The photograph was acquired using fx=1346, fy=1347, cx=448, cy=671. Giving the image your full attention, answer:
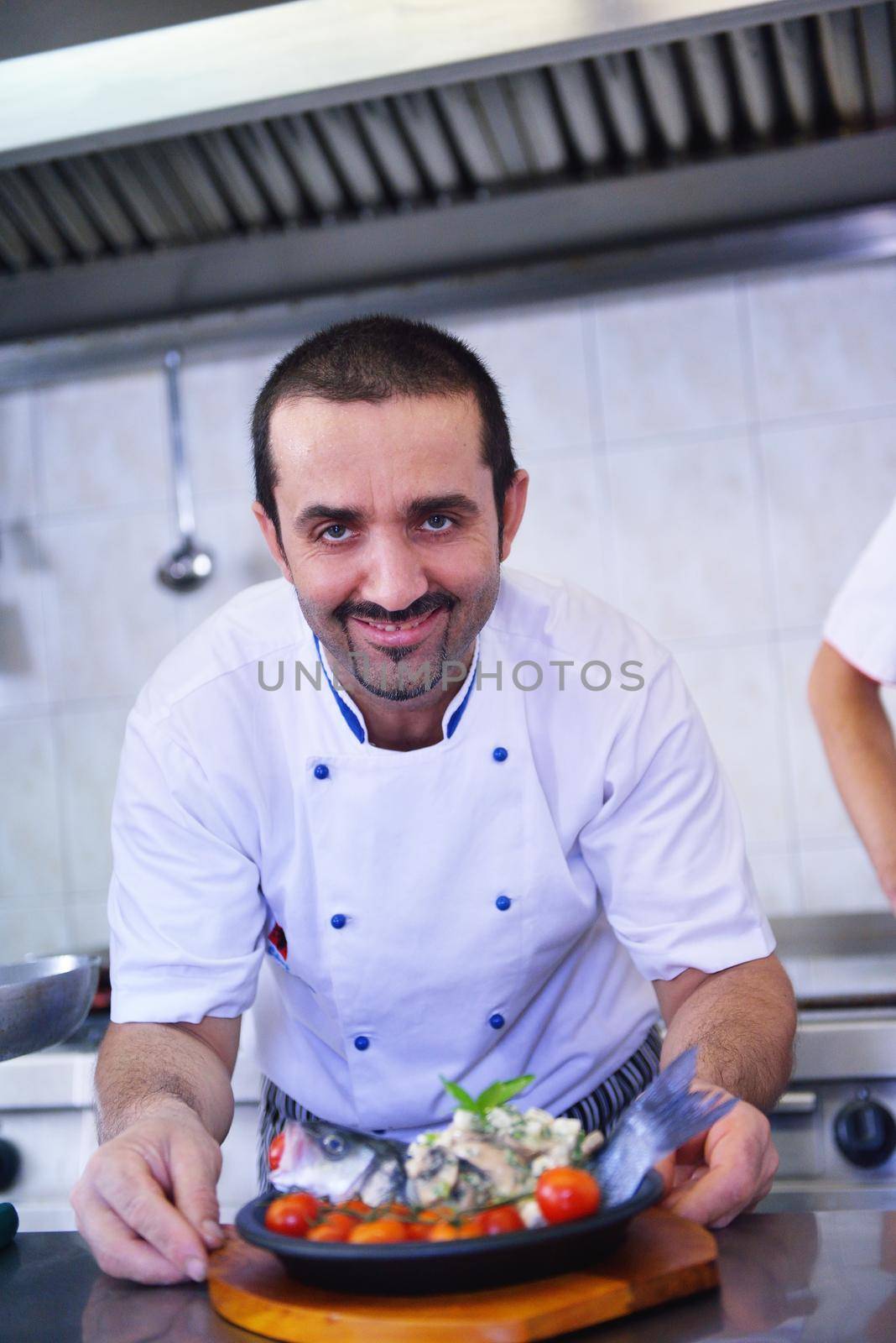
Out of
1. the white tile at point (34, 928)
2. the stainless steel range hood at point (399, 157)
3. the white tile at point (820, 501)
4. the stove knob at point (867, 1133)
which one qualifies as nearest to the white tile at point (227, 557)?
the stainless steel range hood at point (399, 157)

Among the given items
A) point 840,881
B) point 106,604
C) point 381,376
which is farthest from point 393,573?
point 106,604

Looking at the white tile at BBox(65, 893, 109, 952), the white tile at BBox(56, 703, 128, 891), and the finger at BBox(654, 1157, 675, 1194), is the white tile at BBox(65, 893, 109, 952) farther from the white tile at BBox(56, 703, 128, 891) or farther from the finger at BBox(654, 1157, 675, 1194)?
the finger at BBox(654, 1157, 675, 1194)

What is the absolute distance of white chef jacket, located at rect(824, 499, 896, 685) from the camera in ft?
4.98

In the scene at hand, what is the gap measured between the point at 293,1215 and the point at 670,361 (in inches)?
72.4

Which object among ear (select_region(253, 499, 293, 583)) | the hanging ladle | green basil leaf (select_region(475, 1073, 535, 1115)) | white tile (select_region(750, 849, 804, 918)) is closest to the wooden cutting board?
green basil leaf (select_region(475, 1073, 535, 1115))

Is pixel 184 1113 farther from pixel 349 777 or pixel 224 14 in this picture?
pixel 224 14

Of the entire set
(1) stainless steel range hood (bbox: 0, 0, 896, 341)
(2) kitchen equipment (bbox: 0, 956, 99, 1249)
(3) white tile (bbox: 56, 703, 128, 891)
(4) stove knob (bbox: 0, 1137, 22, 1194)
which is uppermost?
(1) stainless steel range hood (bbox: 0, 0, 896, 341)

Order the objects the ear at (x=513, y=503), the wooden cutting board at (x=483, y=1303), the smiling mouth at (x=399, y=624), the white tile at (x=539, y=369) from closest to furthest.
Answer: the wooden cutting board at (x=483, y=1303) < the smiling mouth at (x=399, y=624) < the ear at (x=513, y=503) < the white tile at (x=539, y=369)

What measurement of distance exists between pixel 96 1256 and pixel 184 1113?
142 millimetres

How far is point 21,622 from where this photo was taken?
2.65 m

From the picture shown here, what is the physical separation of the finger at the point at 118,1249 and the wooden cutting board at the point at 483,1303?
0.07 m

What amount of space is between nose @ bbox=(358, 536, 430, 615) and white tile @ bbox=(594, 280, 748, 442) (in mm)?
1326

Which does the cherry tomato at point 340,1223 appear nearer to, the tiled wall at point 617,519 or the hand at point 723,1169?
the hand at point 723,1169

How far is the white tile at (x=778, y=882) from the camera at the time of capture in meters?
2.30
